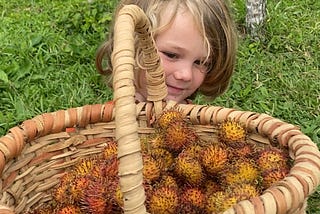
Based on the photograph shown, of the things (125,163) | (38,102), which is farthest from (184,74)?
(38,102)

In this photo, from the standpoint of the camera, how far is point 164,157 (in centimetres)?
179

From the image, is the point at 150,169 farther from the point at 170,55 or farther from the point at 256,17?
the point at 256,17

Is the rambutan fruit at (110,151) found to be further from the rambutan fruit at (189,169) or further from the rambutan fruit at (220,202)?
the rambutan fruit at (220,202)

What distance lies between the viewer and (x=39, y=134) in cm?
174

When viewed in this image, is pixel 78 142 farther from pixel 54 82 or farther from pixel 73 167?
pixel 54 82

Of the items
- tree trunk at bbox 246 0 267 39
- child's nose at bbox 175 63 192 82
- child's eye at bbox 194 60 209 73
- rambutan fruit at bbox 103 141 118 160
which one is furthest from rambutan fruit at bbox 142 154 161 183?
tree trunk at bbox 246 0 267 39

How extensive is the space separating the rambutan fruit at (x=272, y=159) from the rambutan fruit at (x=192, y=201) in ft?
0.56

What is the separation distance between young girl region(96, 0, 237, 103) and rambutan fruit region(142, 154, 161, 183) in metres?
0.42

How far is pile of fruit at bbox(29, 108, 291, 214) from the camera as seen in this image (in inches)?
61.7

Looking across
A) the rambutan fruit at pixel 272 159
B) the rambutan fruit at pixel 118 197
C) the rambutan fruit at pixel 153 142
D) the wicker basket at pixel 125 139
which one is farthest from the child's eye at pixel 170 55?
the rambutan fruit at pixel 118 197

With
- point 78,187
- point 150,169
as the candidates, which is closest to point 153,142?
point 150,169

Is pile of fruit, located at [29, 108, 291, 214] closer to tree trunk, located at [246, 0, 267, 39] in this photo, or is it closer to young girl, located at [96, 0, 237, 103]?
young girl, located at [96, 0, 237, 103]

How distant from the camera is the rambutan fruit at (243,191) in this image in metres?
1.43

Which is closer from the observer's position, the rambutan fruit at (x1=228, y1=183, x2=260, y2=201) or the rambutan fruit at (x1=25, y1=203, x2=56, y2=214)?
the rambutan fruit at (x1=228, y1=183, x2=260, y2=201)
